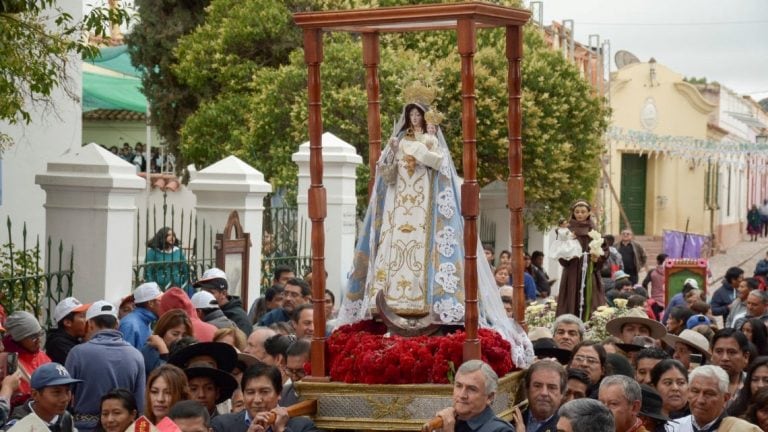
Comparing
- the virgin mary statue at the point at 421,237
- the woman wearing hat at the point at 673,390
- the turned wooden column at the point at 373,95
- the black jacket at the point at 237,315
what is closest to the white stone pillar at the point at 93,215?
the black jacket at the point at 237,315

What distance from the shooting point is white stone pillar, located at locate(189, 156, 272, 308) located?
1797 centimetres

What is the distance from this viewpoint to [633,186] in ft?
175

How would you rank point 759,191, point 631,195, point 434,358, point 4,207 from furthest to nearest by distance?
point 759,191 < point 631,195 < point 4,207 < point 434,358

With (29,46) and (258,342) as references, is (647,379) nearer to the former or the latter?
(258,342)

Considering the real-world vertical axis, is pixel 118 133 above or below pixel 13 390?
above

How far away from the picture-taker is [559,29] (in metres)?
44.9

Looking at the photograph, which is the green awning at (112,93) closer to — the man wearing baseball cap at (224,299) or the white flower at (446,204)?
the man wearing baseball cap at (224,299)

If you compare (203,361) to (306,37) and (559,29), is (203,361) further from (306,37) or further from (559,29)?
(559,29)

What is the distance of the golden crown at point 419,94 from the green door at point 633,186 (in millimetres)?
42565

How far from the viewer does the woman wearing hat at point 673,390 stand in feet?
32.5

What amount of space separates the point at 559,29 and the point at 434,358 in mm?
35704

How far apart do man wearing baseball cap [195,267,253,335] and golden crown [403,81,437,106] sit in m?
4.01

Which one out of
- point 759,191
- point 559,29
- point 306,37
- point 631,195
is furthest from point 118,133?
point 759,191

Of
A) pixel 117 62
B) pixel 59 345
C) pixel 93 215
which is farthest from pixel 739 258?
pixel 59 345
